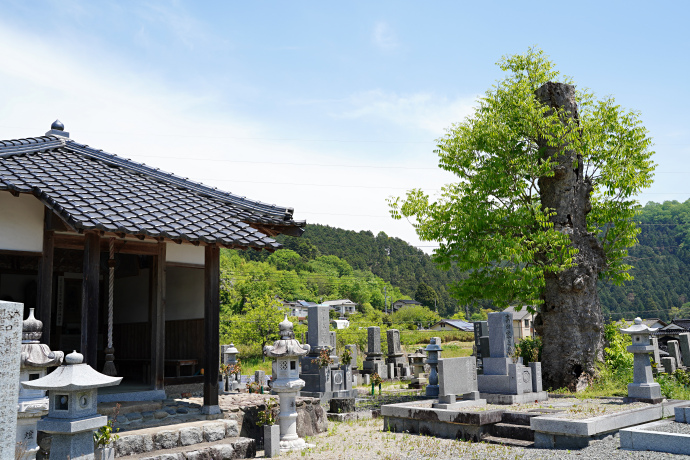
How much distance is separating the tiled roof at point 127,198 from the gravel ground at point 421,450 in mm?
3782

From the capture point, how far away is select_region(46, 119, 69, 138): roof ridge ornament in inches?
433

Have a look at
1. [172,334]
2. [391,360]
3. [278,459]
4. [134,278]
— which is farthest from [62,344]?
[391,360]

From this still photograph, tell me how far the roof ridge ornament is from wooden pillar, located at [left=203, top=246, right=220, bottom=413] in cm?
455

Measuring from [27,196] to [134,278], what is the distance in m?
4.05

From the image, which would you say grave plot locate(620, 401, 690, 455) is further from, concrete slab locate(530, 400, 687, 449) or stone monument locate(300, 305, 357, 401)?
stone monument locate(300, 305, 357, 401)

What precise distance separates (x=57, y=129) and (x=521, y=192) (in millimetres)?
12697

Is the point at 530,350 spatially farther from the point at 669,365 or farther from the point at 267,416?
the point at 267,416

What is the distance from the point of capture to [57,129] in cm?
1109

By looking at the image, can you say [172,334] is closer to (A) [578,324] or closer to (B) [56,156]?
(B) [56,156]

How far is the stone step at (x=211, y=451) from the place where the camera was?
7.36 metres

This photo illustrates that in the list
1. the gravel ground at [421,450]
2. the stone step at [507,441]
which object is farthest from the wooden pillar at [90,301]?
the stone step at [507,441]

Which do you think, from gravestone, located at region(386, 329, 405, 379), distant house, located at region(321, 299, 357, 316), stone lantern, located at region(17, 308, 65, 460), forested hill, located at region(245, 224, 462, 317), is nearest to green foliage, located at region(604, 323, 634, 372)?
gravestone, located at region(386, 329, 405, 379)

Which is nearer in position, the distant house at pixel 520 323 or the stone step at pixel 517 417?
the stone step at pixel 517 417

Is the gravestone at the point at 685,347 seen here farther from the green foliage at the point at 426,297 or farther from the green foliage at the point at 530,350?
→ the green foliage at the point at 426,297
